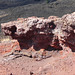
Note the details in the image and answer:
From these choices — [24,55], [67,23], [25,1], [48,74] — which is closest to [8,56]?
[24,55]

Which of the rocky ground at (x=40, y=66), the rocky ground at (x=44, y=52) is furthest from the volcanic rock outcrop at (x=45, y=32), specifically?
the rocky ground at (x=40, y=66)

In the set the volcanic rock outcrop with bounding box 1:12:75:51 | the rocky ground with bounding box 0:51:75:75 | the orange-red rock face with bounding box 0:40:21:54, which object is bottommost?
the rocky ground with bounding box 0:51:75:75

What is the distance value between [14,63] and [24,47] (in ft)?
3.91

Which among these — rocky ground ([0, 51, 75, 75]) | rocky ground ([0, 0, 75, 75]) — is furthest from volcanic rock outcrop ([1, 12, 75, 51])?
rocky ground ([0, 51, 75, 75])

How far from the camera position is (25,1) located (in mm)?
30859

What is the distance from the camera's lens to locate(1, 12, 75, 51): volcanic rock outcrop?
498 cm

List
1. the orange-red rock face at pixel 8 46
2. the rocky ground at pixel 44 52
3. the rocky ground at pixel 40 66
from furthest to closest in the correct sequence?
the orange-red rock face at pixel 8 46
the rocky ground at pixel 44 52
the rocky ground at pixel 40 66

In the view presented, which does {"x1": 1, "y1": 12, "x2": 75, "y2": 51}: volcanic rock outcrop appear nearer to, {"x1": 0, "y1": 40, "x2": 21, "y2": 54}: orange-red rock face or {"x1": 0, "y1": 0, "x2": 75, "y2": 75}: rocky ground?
{"x1": 0, "y1": 0, "x2": 75, "y2": 75}: rocky ground

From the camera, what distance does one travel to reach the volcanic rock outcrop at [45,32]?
498 centimetres

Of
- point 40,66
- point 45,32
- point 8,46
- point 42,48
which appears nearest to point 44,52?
point 42,48

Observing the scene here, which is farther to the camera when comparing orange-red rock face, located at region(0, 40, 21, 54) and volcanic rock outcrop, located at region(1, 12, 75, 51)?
orange-red rock face, located at region(0, 40, 21, 54)

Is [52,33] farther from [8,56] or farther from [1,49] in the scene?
[1,49]

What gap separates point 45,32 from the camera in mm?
5566

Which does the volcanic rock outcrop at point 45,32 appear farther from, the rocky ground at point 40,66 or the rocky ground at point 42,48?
the rocky ground at point 40,66
